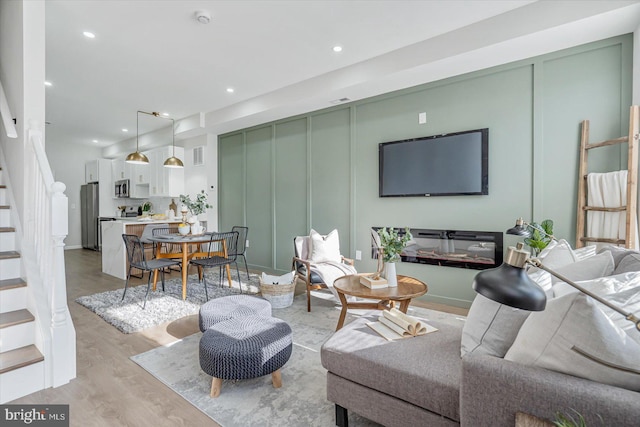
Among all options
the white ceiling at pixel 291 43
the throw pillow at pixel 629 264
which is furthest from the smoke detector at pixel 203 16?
the throw pillow at pixel 629 264

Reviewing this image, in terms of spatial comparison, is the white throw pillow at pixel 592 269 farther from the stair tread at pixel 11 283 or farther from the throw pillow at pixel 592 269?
the stair tread at pixel 11 283

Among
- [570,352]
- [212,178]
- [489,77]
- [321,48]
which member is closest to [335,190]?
[321,48]

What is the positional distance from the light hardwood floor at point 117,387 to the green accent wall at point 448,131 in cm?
245

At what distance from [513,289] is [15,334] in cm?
288

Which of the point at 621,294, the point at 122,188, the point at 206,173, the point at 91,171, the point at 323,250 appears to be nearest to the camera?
the point at 621,294

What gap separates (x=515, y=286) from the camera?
2.67ft

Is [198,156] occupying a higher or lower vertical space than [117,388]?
higher

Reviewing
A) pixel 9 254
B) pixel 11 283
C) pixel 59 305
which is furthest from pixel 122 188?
pixel 59 305

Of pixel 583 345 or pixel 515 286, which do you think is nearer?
pixel 515 286

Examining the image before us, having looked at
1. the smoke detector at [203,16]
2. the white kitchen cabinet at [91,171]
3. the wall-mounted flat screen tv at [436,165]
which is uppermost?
the smoke detector at [203,16]

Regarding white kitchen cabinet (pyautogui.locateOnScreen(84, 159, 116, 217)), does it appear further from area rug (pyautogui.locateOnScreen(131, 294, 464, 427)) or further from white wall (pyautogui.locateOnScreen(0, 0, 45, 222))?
area rug (pyautogui.locateOnScreen(131, 294, 464, 427))

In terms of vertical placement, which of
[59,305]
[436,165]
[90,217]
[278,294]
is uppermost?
[436,165]

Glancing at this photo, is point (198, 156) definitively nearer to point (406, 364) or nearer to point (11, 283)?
point (11, 283)

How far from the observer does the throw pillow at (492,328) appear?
129cm
